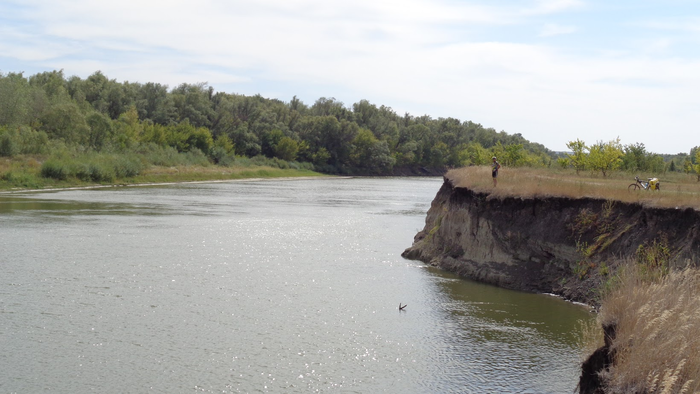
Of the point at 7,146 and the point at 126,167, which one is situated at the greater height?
the point at 7,146

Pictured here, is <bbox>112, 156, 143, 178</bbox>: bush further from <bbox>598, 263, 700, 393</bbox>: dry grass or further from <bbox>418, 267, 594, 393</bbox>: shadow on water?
<bbox>598, 263, 700, 393</bbox>: dry grass

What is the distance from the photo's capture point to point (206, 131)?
13188 centimetres

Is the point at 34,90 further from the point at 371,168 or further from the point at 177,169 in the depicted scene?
the point at 371,168

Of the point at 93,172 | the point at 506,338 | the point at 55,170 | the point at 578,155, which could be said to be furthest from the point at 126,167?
the point at 506,338

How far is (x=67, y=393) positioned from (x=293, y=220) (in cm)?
3629

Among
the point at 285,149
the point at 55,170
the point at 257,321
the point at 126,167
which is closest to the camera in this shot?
the point at 257,321

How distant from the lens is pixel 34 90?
4131 inches

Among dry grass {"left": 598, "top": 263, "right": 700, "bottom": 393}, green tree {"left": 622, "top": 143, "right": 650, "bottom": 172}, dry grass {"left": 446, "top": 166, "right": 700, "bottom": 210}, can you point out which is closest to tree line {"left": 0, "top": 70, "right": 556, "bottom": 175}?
green tree {"left": 622, "top": 143, "right": 650, "bottom": 172}

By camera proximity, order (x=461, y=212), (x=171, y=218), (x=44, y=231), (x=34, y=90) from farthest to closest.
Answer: (x=34, y=90) < (x=171, y=218) < (x=44, y=231) < (x=461, y=212)

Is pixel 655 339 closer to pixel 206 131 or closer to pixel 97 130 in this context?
pixel 97 130

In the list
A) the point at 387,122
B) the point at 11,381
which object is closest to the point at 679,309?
the point at 11,381

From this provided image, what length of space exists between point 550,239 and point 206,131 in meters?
113

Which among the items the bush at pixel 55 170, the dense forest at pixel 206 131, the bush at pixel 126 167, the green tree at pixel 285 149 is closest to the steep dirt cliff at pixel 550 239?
the dense forest at pixel 206 131

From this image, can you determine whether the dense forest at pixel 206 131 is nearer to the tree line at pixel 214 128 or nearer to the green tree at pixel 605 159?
the tree line at pixel 214 128
